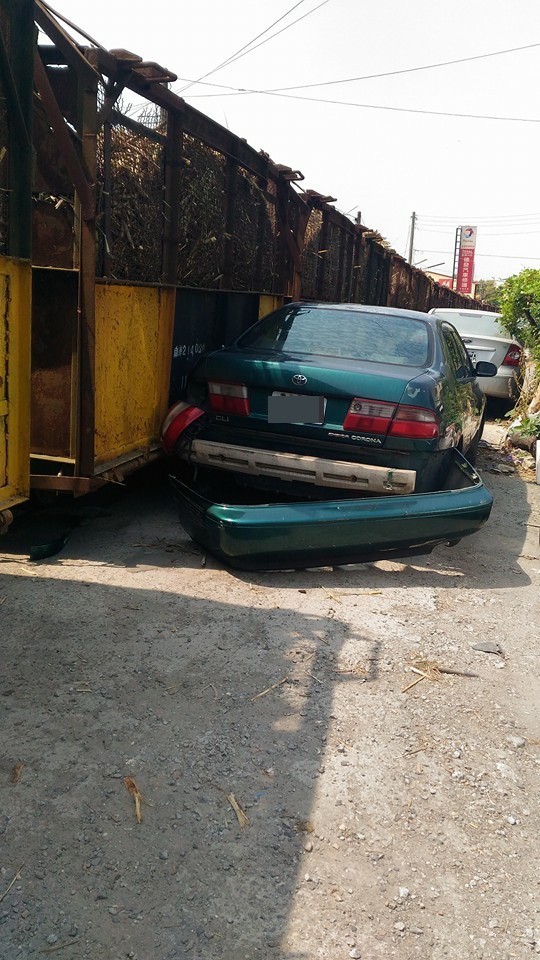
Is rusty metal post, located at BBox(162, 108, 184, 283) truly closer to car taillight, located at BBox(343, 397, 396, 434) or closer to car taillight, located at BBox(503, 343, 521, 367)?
car taillight, located at BBox(343, 397, 396, 434)

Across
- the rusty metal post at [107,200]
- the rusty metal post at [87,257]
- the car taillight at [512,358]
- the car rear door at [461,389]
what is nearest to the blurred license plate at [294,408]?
the car rear door at [461,389]

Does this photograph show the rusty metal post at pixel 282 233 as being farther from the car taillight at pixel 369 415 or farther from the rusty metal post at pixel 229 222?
the car taillight at pixel 369 415

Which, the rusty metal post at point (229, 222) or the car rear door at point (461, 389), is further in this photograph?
the rusty metal post at point (229, 222)

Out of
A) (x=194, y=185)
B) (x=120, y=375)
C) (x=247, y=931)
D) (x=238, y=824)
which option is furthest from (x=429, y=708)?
(x=194, y=185)

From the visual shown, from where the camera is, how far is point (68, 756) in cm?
287

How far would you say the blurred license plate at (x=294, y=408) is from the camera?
197 inches

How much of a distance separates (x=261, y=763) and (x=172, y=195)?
421 cm

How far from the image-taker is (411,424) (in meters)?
4.85

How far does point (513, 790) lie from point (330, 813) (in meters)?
0.72

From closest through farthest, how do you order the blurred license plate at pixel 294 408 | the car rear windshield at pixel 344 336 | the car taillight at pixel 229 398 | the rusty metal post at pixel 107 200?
the rusty metal post at pixel 107 200, the blurred license plate at pixel 294 408, the car taillight at pixel 229 398, the car rear windshield at pixel 344 336

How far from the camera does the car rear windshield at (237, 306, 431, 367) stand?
5578 mm

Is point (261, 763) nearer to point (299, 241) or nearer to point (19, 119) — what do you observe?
point (19, 119)

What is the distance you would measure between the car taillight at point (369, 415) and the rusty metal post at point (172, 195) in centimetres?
186

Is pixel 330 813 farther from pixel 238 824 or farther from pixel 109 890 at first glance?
pixel 109 890
